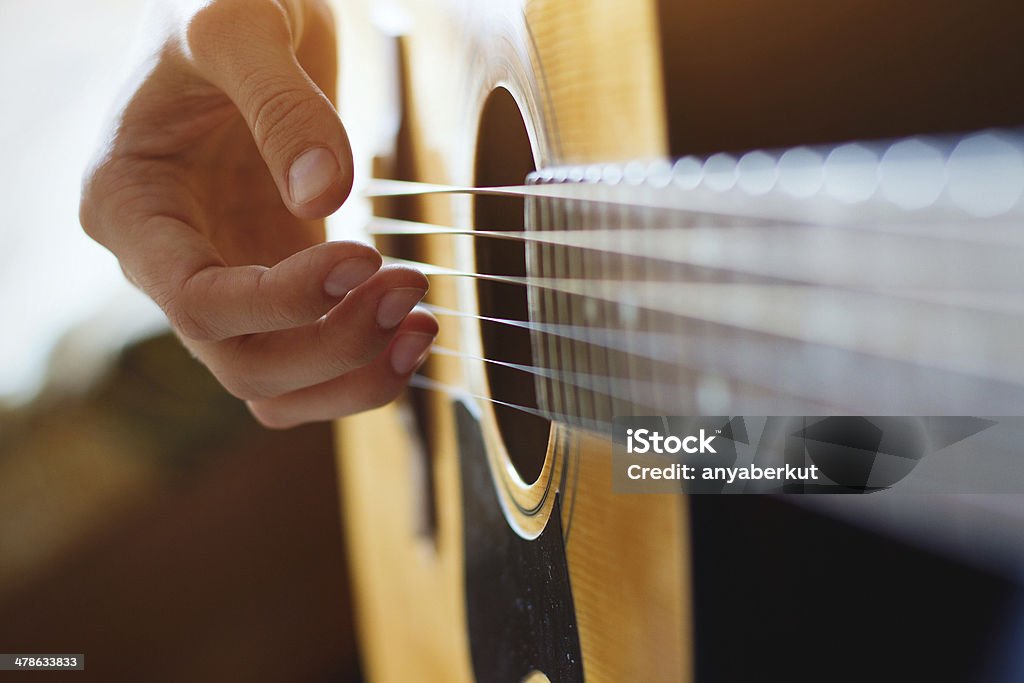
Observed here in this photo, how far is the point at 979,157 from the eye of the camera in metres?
0.17

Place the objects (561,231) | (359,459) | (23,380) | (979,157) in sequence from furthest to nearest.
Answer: (23,380)
(359,459)
(561,231)
(979,157)

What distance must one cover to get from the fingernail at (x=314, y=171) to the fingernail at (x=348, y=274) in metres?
0.03

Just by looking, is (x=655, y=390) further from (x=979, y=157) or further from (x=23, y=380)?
(x=23, y=380)

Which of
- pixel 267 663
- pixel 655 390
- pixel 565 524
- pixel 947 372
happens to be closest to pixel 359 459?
pixel 267 663

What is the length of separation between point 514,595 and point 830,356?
30cm

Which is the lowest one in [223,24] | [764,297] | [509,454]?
[509,454]

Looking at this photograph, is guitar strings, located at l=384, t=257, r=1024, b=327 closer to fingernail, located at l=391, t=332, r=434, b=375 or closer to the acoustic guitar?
the acoustic guitar

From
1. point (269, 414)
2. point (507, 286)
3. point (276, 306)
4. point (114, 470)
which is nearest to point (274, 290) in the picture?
point (276, 306)

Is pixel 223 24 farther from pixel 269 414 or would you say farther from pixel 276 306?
pixel 269 414

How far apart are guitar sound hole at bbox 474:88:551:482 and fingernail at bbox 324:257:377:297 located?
0.26 feet

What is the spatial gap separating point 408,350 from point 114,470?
595mm

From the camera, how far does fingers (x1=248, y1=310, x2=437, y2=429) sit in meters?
0.46

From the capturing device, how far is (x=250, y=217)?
1.79 feet

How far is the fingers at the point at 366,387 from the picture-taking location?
46 cm
